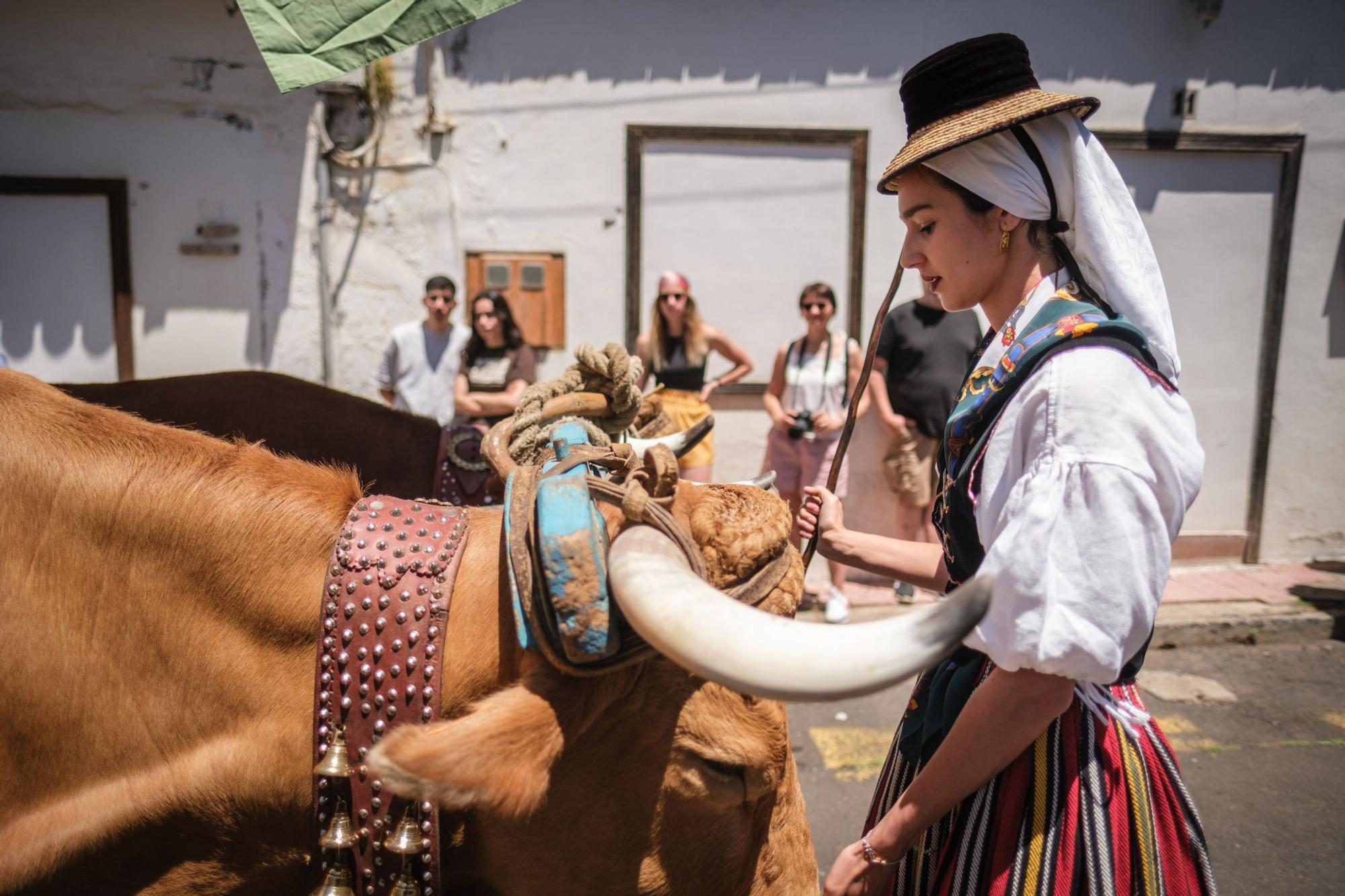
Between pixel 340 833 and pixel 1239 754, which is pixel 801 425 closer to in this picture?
pixel 1239 754

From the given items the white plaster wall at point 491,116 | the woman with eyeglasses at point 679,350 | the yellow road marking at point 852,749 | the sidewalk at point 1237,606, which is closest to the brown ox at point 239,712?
the yellow road marking at point 852,749

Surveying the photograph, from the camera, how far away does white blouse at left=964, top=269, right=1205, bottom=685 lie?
122cm

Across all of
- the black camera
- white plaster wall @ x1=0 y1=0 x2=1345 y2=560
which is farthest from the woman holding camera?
white plaster wall @ x1=0 y1=0 x2=1345 y2=560

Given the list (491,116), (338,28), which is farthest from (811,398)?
(338,28)

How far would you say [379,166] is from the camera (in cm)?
649

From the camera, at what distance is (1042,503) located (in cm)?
124

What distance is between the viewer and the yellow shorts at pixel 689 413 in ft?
20.1

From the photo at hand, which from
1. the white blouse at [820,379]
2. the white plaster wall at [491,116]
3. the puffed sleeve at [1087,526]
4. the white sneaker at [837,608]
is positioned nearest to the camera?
the puffed sleeve at [1087,526]

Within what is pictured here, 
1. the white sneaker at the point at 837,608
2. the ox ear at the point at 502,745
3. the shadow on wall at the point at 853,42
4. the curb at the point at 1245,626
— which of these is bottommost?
the curb at the point at 1245,626

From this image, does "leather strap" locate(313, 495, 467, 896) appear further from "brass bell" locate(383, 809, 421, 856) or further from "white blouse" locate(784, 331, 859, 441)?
"white blouse" locate(784, 331, 859, 441)

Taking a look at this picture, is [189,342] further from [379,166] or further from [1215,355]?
[1215,355]

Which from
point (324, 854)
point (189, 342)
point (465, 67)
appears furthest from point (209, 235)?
point (324, 854)

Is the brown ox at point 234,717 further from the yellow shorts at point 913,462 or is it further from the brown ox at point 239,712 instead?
the yellow shorts at point 913,462

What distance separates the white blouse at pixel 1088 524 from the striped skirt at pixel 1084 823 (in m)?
0.25
